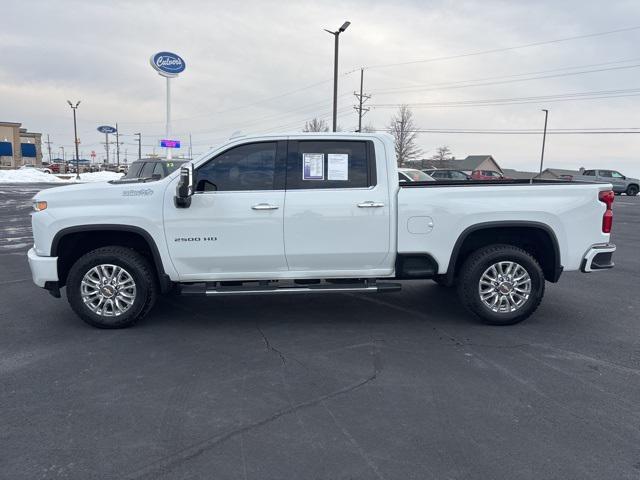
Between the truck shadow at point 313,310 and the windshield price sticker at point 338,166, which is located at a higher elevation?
the windshield price sticker at point 338,166

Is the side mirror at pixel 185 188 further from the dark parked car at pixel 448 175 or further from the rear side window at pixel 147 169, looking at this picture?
the dark parked car at pixel 448 175

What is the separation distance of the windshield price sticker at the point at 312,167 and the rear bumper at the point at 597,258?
296 cm

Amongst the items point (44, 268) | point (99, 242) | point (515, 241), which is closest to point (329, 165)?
point (515, 241)

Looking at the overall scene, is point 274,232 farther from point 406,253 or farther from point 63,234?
point 63,234

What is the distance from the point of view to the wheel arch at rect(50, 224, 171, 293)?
5121 millimetres

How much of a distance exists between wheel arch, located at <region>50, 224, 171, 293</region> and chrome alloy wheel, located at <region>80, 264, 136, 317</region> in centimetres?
32

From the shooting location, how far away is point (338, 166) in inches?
210

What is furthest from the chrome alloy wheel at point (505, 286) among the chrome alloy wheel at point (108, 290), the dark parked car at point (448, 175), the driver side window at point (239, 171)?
the dark parked car at point (448, 175)

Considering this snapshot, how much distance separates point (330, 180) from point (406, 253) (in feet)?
3.63

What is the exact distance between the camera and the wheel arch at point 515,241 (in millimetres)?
5312

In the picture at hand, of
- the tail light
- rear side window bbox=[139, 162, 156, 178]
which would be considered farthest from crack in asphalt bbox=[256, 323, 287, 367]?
rear side window bbox=[139, 162, 156, 178]

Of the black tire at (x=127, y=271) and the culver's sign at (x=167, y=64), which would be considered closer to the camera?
the black tire at (x=127, y=271)

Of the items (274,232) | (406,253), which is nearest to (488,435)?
(406,253)

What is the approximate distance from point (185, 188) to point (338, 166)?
1.58 metres
